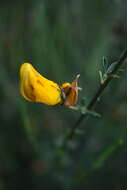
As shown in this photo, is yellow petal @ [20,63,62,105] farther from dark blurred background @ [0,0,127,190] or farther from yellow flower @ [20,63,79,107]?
dark blurred background @ [0,0,127,190]

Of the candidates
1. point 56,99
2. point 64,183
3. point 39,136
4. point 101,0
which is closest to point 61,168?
point 64,183

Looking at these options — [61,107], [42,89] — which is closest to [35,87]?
[42,89]

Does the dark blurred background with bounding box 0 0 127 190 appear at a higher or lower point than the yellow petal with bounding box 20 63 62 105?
lower

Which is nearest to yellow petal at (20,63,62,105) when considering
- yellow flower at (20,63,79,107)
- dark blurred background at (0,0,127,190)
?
yellow flower at (20,63,79,107)

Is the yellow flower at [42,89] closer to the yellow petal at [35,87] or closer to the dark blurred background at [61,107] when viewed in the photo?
the yellow petal at [35,87]

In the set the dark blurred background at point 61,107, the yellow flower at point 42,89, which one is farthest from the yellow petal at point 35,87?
the dark blurred background at point 61,107

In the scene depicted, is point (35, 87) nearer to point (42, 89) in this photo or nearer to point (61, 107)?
point (42, 89)

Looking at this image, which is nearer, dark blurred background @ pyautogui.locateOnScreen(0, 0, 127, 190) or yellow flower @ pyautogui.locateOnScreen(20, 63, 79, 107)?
yellow flower @ pyautogui.locateOnScreen(20, 63, 79, 107)
